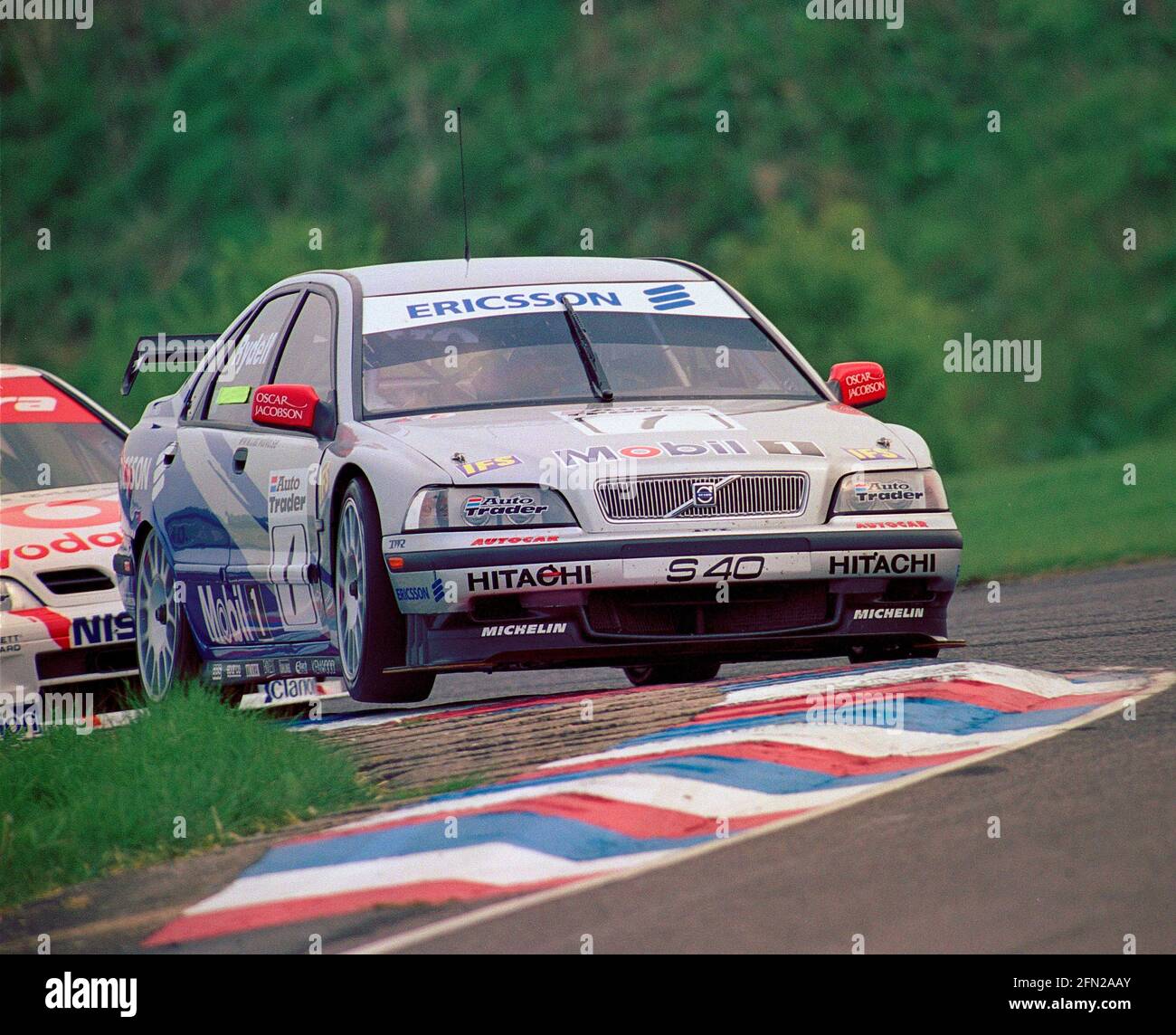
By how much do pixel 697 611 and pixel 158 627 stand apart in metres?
3.10

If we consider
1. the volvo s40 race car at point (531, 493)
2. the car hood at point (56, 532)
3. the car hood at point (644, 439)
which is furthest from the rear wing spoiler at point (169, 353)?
the car hood at point (644, 439)

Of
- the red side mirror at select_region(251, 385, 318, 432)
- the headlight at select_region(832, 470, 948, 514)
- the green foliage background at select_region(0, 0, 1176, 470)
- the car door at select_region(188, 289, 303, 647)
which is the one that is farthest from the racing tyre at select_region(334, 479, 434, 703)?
the green foliage background at select_region(0, 0, 1176, 470)

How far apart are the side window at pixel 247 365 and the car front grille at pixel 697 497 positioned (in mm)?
2199

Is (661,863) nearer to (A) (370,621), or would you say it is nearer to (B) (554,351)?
(A) (370,621)

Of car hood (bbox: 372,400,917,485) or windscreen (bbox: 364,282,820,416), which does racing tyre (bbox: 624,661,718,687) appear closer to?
windscreen (bbox: 364,282,820,416)

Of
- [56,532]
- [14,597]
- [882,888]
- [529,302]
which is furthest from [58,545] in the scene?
[882,888]

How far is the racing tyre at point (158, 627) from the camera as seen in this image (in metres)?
9.73

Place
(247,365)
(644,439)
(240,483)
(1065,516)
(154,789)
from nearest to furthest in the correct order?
(154,789)
(644,439)
(240,483)
(247,365)
(1065,516)

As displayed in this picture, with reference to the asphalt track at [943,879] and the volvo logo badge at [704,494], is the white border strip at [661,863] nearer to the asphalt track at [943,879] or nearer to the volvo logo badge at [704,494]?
the asphalt track at [943,879]

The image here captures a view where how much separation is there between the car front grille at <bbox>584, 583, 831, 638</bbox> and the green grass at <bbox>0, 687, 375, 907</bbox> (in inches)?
41.2

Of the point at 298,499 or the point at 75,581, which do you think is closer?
the point at 298,499

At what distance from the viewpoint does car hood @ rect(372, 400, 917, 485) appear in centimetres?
789

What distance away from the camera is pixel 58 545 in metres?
10.6

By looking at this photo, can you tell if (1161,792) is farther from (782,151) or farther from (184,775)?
(782,151)
